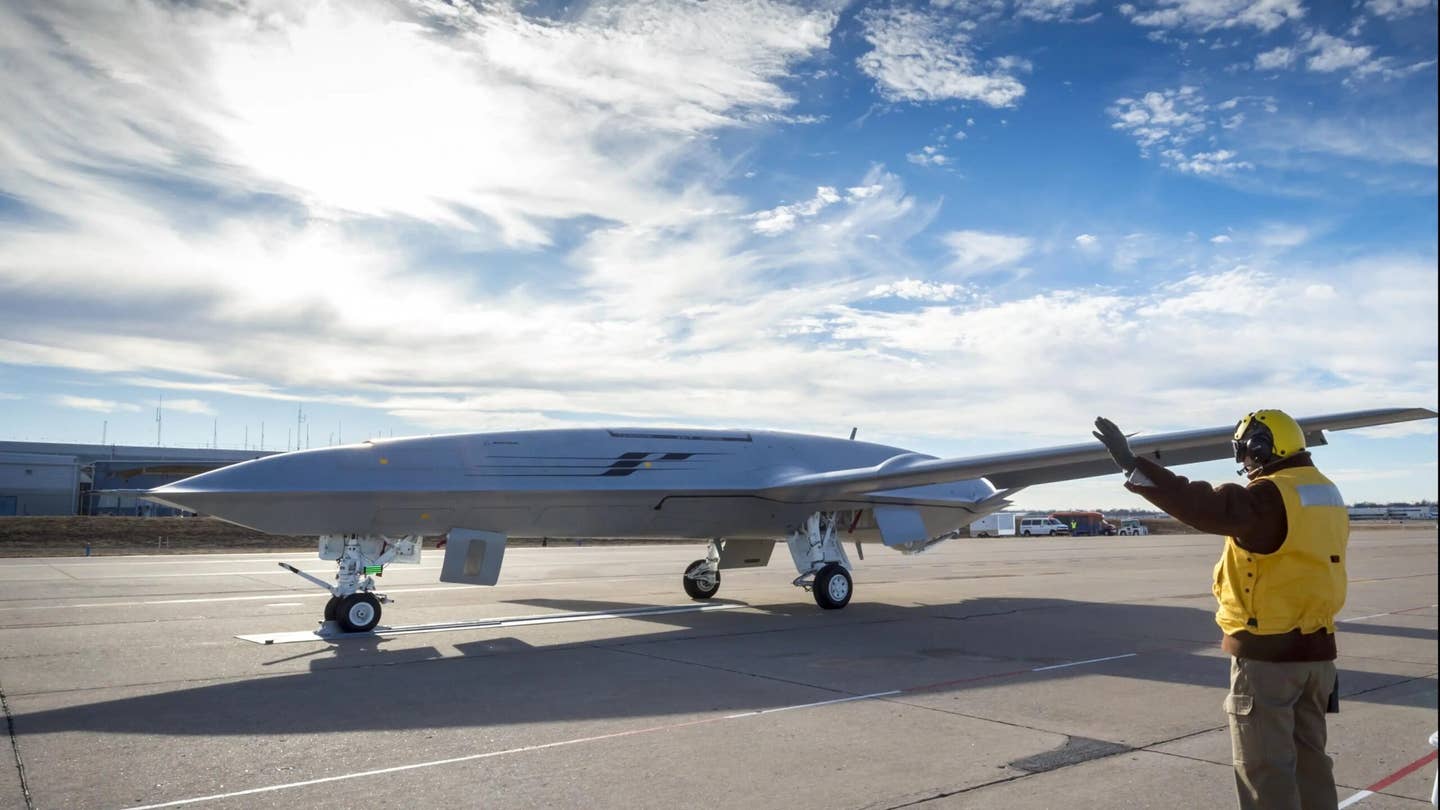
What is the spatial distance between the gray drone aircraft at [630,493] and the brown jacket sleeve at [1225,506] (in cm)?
884

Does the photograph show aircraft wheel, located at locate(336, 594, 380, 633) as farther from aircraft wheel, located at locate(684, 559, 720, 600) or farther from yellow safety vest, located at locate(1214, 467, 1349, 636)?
yellow safety vest, located at locate(1214, 467, 1349, 636)

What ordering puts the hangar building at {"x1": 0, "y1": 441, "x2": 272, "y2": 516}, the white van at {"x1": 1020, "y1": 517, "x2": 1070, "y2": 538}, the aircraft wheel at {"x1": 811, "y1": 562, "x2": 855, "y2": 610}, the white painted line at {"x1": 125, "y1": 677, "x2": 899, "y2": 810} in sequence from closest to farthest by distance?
the white painted line at {"x1": 125, "y1": 677, "x2": 899, "y2": 810}, the aircraft wheel at {"x1": 811, "y1": 562, "x2": 855, "y2": 610}, the hangar building at {"x1": 0, "y1": 441, "x2": 272, "y2": 516}, the white van at {"x1": 1020, "y1": 517, "x2": 1070, "y2": 538}

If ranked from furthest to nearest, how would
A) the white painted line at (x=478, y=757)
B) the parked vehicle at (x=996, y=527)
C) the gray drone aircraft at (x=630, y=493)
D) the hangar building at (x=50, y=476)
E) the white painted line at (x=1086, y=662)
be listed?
the parked vehicle at (x=996, y=527)
the hangar building at (x=50, y=476)
the gray drone aircraft at (x=630, y=493)
the white painted line at (x=1086, y=662)
the white painted line at (x=478, y=757)

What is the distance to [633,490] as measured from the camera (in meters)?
16.3

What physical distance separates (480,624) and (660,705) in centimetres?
695

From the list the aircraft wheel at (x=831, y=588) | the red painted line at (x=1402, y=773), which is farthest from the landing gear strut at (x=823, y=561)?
the red painted line at (x=1402, y=773)

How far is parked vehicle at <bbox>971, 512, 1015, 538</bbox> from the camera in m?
72.2

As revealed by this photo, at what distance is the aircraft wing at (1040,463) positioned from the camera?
534 inches

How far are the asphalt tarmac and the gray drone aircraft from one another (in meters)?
1.35

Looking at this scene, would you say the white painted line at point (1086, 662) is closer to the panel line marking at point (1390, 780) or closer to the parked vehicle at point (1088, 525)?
the panel line marking at point (1390, 780)

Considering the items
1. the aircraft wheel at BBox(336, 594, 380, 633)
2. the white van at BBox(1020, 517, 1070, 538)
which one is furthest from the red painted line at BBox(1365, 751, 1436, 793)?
the white van at BBox(1020, 517, 1070, 538)

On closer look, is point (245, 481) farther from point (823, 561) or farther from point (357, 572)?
point (823, 561)

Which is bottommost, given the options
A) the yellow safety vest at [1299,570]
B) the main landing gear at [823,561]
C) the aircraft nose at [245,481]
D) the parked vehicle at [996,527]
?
the parked vehicle at [996,527]

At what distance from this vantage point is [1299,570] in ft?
14.4
